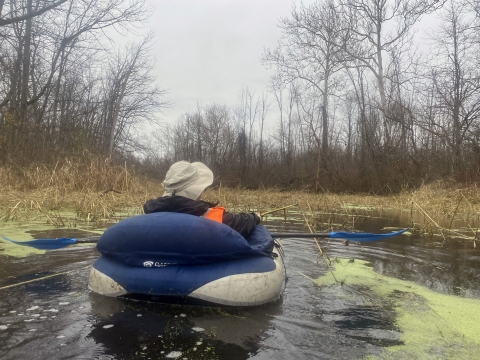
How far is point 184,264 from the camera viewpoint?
8.23ft

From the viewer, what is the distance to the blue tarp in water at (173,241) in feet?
8.03

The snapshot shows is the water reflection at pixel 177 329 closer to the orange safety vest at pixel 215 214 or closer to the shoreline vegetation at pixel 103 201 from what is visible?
the orange safety vest at pixel 215 214

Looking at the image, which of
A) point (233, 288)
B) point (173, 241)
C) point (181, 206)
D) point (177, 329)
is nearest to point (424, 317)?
point (233, 288)

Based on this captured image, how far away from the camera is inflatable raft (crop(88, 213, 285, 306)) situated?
7.91 feet

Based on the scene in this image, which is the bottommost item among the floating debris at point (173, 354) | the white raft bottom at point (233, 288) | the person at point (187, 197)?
the floating debris at point (173, 354)

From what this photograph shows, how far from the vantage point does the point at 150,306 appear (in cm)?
252

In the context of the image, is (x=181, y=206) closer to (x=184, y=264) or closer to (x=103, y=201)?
(x=184, y=264)

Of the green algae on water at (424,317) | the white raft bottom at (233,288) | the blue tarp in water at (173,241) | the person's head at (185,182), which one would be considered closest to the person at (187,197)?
the person's head at (185,182)

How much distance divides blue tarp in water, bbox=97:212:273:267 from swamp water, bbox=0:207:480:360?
1.03ft

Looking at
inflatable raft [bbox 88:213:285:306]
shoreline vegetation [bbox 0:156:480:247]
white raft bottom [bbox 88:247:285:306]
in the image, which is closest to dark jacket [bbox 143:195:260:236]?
inflatable raft [bbox 88:213:285:306]

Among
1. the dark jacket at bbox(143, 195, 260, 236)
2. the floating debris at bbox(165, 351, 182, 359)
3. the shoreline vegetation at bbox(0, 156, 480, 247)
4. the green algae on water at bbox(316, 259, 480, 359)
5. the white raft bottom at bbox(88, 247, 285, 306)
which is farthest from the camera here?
the shoreline vegetation at bbox(0, 156, 480, 247)

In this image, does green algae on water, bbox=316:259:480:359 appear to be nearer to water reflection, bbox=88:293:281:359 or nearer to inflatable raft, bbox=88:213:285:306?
water reflection, bbox=88:293:281:359

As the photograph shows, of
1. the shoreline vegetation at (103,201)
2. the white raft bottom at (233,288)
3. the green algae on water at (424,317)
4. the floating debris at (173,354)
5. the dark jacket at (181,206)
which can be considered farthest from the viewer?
the shoreline vegetation at (103,201)

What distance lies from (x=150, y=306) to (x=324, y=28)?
57.3 feet
